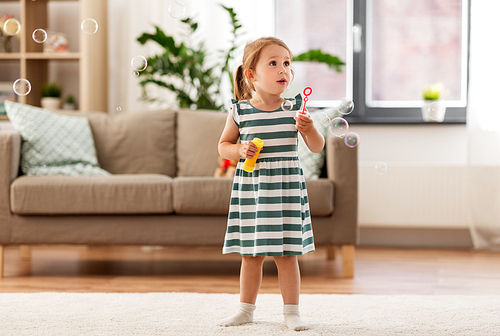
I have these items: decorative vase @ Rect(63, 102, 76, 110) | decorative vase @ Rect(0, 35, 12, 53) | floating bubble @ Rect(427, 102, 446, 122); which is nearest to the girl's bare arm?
floating bubble @ Rect(427, 102, 446, 122)

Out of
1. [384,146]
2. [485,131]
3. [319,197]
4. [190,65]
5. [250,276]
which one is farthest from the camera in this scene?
[384,146]

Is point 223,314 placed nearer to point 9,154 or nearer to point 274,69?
point 274,69

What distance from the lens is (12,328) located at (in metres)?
1.49

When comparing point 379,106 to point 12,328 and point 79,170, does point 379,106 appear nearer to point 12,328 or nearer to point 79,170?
point 79,170

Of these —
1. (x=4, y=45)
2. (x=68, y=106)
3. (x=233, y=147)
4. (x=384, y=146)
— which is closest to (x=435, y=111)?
(x=233, y=147)

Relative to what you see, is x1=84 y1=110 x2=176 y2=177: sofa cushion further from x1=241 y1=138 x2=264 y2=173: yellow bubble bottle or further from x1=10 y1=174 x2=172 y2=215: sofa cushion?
x1=241 y1=138 x2=264 y2=173: yellow bubble bottle

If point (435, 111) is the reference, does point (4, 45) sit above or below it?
above

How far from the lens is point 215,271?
95.3 inches

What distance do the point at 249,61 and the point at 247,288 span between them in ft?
2.11

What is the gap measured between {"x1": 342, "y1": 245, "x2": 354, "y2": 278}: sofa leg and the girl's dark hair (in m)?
0.99

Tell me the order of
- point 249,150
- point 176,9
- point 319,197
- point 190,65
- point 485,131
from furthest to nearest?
point 190,65, point 485,131, point 319,197, point 176,9, point 249,150

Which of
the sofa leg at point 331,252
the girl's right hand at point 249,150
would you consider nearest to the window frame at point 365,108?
the sofa leg at point 331,252

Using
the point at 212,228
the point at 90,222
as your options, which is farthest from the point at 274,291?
the point at 90,222

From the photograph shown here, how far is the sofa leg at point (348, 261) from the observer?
231cm
